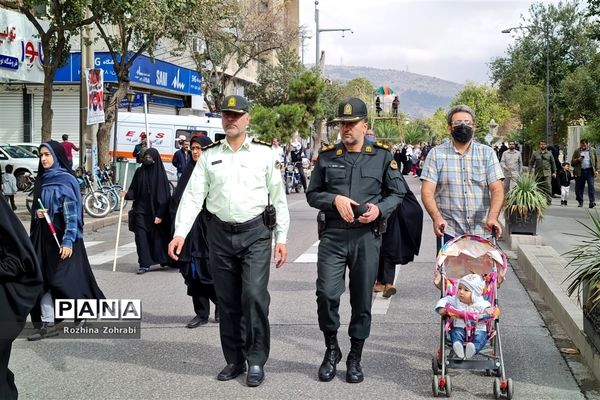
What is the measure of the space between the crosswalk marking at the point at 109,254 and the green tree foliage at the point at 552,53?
39828 millimetres

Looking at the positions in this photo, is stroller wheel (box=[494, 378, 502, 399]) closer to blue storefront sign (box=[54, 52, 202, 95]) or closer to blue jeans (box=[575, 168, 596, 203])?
blue jeans (box=[575, 168, 596, 203])

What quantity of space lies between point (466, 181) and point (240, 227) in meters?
1.73

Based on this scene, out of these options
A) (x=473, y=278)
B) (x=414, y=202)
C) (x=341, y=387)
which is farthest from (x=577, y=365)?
(x=414, y=202)

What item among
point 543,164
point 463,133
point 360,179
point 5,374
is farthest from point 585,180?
point 5,374

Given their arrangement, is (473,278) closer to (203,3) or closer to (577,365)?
(577,365)

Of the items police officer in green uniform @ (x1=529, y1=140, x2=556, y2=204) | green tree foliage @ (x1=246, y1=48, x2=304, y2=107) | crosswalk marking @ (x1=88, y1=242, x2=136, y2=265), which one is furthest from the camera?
green tree foliage @ (x1=246, y1=48, x2=304, y2=107)

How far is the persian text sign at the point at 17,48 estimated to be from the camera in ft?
75.4

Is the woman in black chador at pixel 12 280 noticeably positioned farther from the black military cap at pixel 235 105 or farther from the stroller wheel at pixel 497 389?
the stroller wheel at pixel 497 389

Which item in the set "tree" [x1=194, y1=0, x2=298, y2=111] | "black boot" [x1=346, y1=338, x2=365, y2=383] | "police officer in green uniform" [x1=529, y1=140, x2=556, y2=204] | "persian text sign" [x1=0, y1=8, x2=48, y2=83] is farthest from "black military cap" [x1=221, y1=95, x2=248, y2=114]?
"tree" [x1=194, y1=0, x2=298, y2=111]

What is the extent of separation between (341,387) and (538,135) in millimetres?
48984

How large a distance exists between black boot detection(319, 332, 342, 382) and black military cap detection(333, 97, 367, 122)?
5.08 feet

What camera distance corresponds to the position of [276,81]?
56500mm

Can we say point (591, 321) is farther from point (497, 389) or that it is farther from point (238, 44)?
point (238, 44)

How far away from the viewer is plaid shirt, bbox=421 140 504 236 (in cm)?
639
